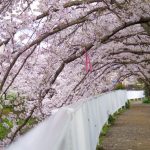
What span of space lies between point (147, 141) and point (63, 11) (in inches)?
244

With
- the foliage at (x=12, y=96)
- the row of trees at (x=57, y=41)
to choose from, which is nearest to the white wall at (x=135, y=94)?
the row of trees at (x=57, y=41)


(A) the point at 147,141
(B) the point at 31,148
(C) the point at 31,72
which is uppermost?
(C) the point at 31,72

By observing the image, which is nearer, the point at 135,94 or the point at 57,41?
the point at 57,41

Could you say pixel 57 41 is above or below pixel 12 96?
above

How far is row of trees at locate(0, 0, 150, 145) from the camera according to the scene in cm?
945

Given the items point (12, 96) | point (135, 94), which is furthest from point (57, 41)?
point (135, 94)

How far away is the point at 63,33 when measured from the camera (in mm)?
13445

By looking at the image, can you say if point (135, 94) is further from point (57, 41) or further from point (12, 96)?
point (57, 41)

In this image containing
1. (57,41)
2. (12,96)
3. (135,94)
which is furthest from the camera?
(135,94)

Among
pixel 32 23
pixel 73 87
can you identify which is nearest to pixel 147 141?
pixel 73 87

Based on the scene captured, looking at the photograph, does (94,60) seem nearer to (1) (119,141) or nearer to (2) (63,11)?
(1) (119,141)

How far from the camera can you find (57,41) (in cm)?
1313

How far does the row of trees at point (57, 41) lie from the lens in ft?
31.0

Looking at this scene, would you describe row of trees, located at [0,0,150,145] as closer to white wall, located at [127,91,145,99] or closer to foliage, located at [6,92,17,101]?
foliage, located at [6,92,17,101]
